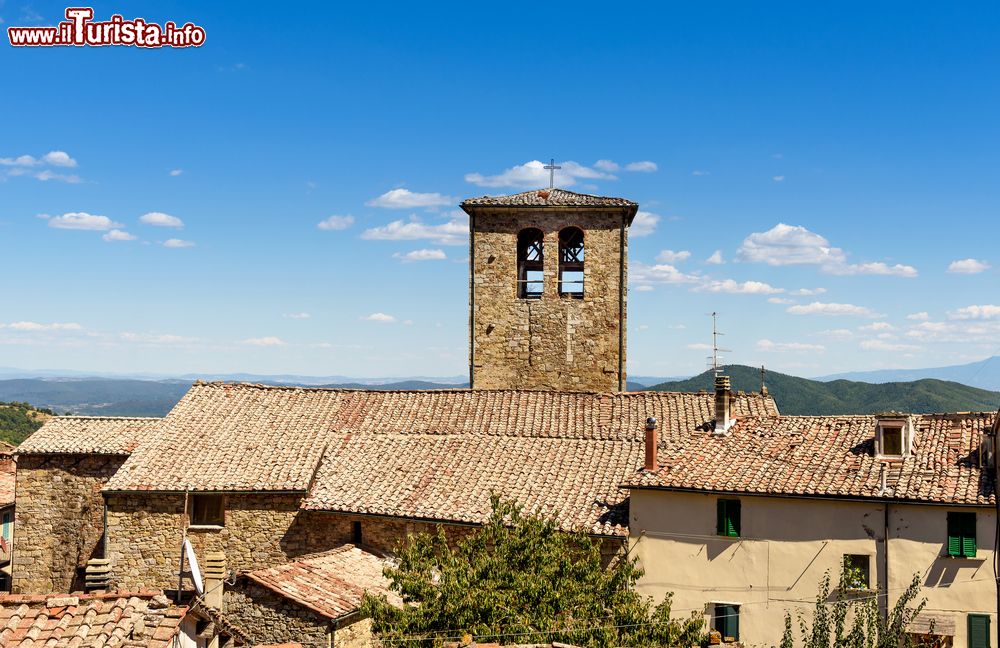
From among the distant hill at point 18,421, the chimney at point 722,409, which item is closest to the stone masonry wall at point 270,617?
the chimney at point 722,409

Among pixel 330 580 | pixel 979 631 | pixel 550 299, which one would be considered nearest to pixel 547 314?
pixel 550 299

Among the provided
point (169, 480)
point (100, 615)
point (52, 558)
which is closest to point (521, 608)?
point (100, 615)

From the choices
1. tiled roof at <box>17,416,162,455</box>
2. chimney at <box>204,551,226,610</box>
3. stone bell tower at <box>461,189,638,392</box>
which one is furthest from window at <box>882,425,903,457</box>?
tiled roof at <box>17,416,162,455</box>

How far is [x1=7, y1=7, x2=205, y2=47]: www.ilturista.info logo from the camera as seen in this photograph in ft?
61.6

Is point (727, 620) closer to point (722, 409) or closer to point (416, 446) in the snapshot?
point (722, 409)

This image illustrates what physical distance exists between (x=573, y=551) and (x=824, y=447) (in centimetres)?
611

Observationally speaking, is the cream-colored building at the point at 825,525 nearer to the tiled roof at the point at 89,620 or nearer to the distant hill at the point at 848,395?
the tiled roof at the point at 89,620

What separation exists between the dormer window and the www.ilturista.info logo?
50.9 ft

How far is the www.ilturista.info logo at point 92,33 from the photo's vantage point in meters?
18.8

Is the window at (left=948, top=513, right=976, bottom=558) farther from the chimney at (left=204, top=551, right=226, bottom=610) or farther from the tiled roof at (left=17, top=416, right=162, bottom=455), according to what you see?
the tiled roof at (left=17, top=416, right=162, bottom=455)

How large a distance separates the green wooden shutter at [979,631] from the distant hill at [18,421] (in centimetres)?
5988

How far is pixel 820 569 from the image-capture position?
18.7 meters

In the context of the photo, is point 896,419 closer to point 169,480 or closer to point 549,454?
point 549,454

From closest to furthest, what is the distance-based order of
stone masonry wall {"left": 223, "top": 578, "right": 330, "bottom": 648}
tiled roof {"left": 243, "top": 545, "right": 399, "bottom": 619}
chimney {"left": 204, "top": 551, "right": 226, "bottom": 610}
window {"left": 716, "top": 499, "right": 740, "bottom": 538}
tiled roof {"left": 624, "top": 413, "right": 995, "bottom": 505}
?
chimney {"left": 204, "top": 551, "right": 226, "bottom": 610}, stone masonry wall {"left": 223, "top": 578, "right": 330, "bottom": 648}, tiled roof {"left": 243, "top": 545, "right": 399, "bottom": 619}, tiled roof {"left": 624, "top": 413, "right": 995, "bottom": 505}, window {"left": 716, "top": 499, "right": 740, "bottom": 538}
